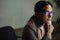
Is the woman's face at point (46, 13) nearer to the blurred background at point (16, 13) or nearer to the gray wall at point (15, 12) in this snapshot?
the blurred background at point (16, 13)

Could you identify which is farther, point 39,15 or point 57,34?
point 57,34

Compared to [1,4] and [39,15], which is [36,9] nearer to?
[39,15]

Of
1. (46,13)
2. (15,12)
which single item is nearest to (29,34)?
(46,13)

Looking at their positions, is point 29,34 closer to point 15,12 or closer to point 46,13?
point 46,13

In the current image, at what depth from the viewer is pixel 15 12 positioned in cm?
314

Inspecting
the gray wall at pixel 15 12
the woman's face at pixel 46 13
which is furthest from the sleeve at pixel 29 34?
the gray wall at pixel 15 12

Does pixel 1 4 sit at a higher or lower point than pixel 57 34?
higher

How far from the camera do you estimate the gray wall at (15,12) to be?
3.01 m

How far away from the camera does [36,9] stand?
143 cm

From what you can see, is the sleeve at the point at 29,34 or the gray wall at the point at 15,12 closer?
the sleeve at the point at 29,34

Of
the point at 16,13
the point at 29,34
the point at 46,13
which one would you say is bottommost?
the point at 16,13

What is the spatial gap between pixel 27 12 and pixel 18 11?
199 millimetres

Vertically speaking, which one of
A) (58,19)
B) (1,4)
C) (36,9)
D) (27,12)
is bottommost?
(58,19)

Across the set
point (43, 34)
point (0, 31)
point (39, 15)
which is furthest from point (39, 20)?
point (0, 31)
